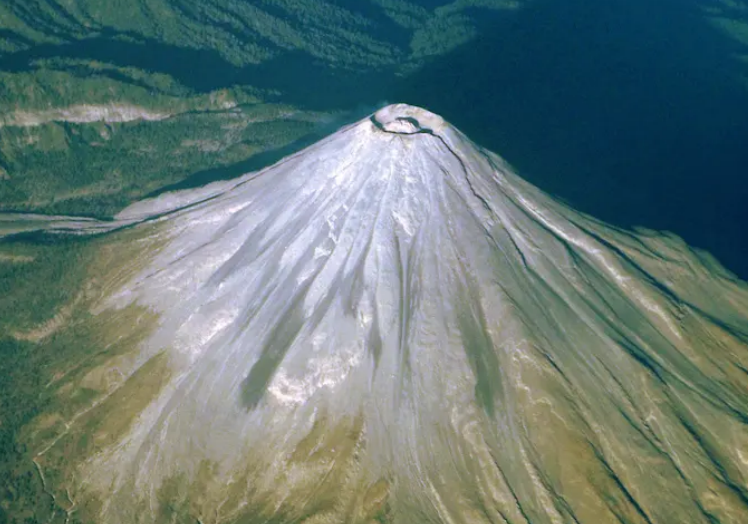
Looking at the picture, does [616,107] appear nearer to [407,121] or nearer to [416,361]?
[407,121]

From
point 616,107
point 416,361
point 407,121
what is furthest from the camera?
point 616,107

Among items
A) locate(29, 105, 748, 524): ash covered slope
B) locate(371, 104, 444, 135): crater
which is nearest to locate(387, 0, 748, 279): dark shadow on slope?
locate(29, 105, 748, 524): ash covered slope

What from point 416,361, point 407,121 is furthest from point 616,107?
point 416,361

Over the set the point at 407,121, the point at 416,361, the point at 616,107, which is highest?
the point at 616,107

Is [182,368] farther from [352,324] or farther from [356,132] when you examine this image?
[356,132]

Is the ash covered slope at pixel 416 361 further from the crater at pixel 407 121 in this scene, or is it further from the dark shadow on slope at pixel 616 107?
the dark shadow on slope at pixel 616 107

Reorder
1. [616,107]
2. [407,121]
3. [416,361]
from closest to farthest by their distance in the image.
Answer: [416,361] → [407,121] → [616,107]
